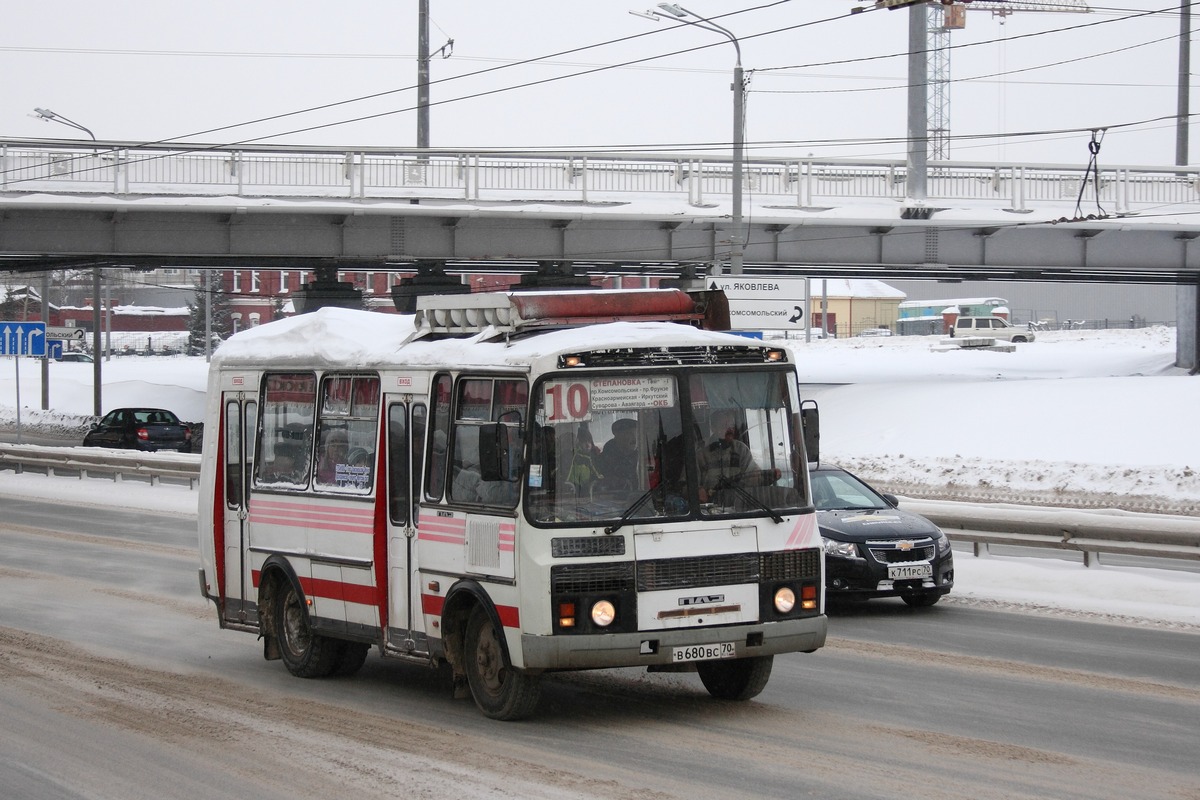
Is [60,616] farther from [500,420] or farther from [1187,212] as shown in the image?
[1187,212]

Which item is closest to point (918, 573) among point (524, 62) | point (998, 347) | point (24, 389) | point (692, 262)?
point (524, 62)

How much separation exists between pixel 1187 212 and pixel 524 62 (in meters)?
19.8

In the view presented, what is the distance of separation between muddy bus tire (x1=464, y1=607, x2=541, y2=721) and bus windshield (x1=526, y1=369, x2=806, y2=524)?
38.3 inches

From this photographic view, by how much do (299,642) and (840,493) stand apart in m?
6.25

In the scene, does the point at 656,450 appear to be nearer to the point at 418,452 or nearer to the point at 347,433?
the point at 418,452

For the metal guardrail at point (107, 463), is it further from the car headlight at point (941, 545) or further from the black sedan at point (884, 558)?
the car headlight at point (941, 545)

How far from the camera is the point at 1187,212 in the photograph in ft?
128

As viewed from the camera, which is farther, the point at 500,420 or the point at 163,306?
the point at 163,306

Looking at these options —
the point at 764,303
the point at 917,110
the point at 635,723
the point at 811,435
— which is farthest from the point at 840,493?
the point at 917,110

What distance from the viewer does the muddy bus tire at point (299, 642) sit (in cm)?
1109

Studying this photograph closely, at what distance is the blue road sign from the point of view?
125 feet

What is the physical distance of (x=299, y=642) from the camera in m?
11.3

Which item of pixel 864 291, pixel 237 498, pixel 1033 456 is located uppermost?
pixel 864 291

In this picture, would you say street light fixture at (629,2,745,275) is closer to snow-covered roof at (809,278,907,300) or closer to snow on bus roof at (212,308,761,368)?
snow on bus roof at (212,308,761,368)
